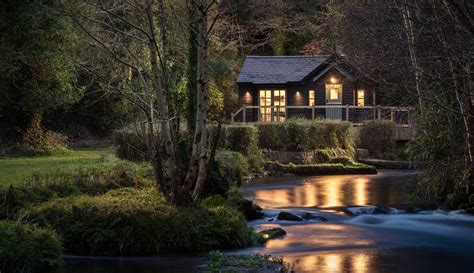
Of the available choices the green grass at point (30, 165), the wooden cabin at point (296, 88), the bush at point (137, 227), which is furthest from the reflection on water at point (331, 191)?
the wooden cabin at point (296, 88)

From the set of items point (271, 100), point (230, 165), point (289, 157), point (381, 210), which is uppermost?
point (271, 100)

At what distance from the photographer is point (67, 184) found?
14.8 meters

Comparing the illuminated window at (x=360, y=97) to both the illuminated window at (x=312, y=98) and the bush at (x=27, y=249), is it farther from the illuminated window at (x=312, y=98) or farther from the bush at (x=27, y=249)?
the bush at (x=27, y=249)

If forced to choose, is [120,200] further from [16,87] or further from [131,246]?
[16,87]

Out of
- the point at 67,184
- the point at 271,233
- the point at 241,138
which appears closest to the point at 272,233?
the point at 271,233

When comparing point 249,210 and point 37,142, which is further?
point 37,142

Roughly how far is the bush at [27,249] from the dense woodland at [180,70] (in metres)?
2.82

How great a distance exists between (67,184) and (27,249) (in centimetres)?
494

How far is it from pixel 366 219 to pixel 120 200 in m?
6.23

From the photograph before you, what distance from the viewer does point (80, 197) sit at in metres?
13.7

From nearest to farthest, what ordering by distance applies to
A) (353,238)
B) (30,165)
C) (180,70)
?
(353,238)
(30,165)
(180,70)

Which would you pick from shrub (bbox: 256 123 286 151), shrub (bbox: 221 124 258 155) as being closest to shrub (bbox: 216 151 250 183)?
shrub (bbox: 221 124 258 155)

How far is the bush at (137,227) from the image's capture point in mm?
11755

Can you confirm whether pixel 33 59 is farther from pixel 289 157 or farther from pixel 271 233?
pixel 271 233
